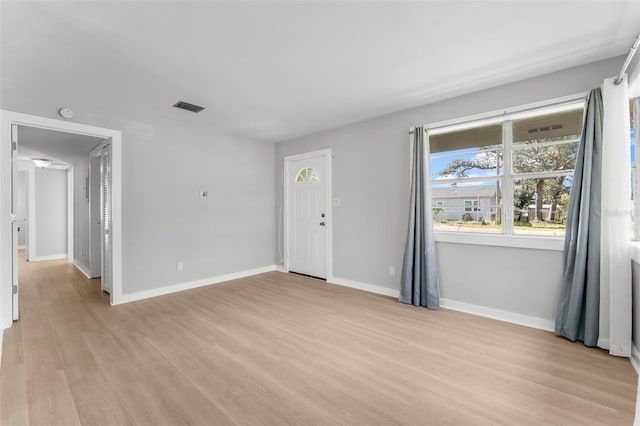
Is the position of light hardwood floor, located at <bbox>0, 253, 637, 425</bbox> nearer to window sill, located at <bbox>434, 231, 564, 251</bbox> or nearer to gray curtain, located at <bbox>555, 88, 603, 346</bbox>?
gray curtain, located at <bbox>555, 88, 603, 346</bbox>

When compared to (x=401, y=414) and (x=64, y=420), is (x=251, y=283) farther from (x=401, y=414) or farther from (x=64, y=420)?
(x=401, y=414)

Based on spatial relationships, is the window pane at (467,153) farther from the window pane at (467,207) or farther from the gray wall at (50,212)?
the gray wall at (50,212)

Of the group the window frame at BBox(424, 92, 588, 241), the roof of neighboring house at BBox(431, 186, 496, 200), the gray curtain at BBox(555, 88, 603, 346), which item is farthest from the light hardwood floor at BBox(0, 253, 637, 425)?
the roof of neighboring house at BBox(431, 186, 496, 200)

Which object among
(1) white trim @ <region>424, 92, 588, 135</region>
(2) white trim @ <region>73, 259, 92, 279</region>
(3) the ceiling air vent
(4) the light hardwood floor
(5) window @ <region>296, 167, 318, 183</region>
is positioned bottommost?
(4) the light hardwood floor

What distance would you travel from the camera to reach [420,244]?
3533mm

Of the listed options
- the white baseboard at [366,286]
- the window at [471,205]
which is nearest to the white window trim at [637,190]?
the window at [471,205]

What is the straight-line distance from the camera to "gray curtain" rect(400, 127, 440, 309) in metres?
3.47

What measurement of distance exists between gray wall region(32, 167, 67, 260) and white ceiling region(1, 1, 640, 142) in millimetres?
5249

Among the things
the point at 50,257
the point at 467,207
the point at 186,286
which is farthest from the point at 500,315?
the point at 50,257

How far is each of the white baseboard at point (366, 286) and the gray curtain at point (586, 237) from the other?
1810 mm

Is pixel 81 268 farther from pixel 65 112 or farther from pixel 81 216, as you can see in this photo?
pixel 65 112

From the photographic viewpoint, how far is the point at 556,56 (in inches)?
100

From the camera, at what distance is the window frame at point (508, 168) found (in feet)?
9.27

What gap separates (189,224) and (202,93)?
2.08m
